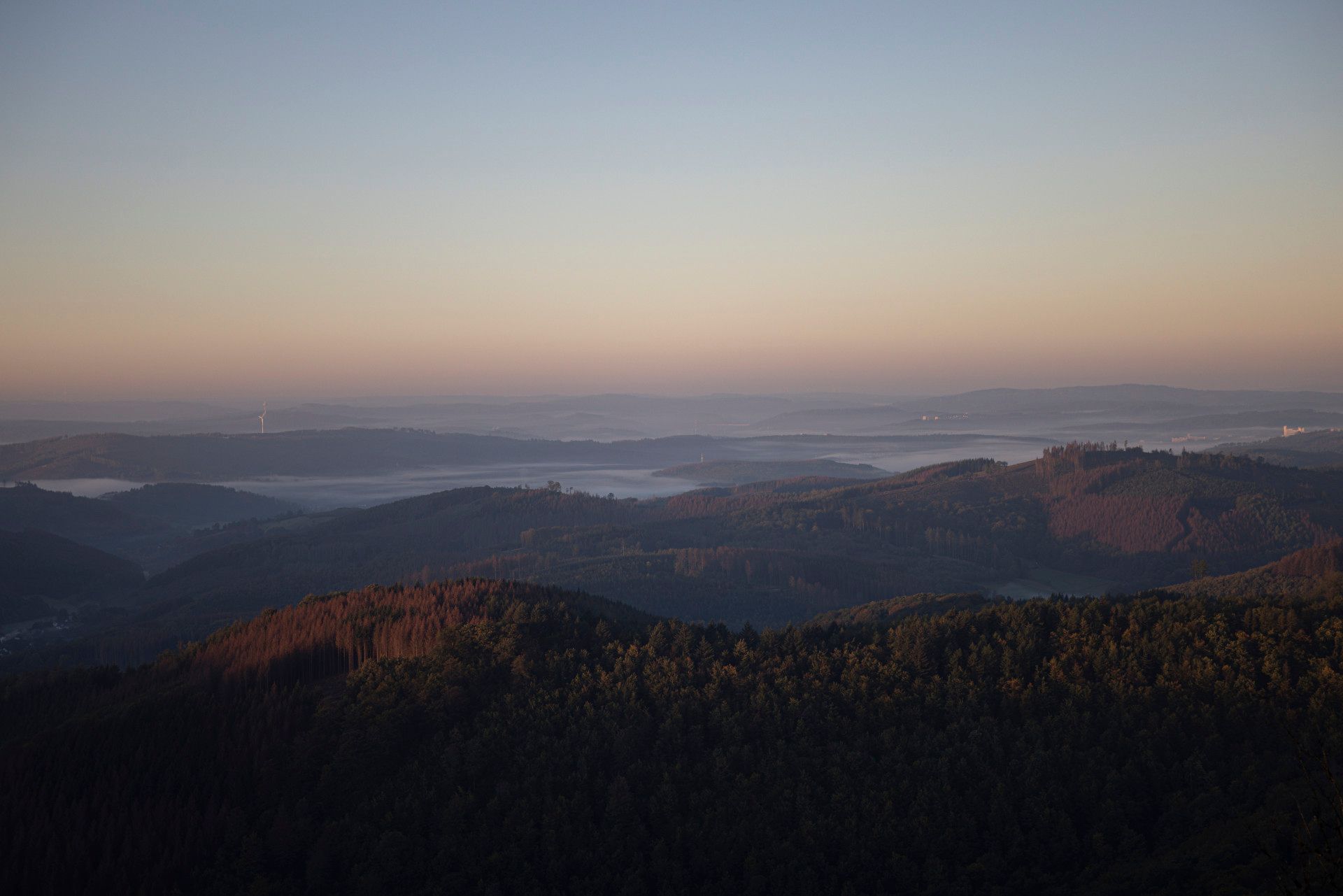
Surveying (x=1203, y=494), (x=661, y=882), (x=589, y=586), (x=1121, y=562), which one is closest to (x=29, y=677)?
(x=661, y=882)

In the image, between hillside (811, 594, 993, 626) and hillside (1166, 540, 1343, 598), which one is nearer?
hillside (1166, 540, 1343, 598)

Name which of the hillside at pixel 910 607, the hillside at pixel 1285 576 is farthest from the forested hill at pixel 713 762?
the hillside at pixel 1285 576

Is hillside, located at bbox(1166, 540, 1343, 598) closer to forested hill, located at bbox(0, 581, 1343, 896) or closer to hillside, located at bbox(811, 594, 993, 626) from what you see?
hillside, located at bbox(811, 594, 993, 626)

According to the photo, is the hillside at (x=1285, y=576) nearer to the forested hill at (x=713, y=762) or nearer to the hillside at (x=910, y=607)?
the hillside at (x=910, y=607)

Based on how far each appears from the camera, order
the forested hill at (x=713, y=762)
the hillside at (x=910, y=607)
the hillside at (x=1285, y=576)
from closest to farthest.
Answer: the forested hill at (x=713, y=762)
the hillside at (x=1285, y=576)
the hillside at (x=910, y=607)

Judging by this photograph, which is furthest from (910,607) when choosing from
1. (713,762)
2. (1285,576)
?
(713,762)

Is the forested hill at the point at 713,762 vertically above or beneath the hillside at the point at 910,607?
above

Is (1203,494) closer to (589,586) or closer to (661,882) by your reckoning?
(589,586)

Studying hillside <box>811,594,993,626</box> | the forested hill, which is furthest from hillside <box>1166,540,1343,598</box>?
the forested hill
